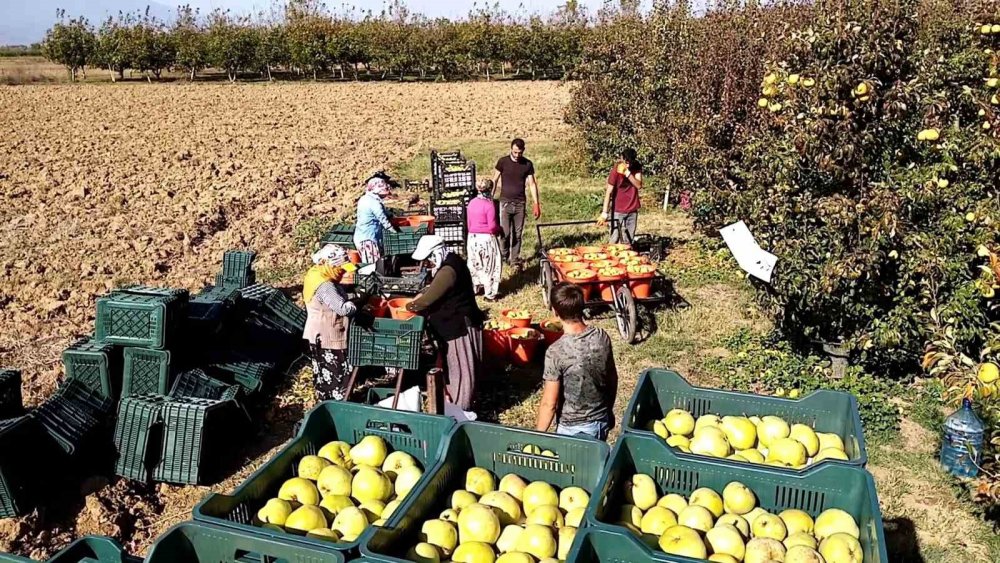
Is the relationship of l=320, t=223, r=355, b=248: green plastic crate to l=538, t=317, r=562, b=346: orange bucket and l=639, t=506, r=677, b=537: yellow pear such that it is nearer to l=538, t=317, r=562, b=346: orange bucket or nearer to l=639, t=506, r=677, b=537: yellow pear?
l=538, t=317, r=562, b=346: orange bucket

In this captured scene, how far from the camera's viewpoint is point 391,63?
5788 centimetres

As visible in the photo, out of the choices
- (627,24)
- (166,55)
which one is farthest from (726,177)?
(166,55)

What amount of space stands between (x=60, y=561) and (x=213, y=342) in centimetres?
464

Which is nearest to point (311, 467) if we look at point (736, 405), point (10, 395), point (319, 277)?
point (736, 405)

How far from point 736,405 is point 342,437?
89.8 inches

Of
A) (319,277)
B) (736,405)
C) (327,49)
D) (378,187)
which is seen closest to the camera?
(736,405)

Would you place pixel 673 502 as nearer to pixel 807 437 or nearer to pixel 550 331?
pixel 807 437

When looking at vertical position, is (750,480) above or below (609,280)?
above

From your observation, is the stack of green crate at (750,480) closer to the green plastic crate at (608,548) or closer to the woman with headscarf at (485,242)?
the green plastic crate at (608,548)

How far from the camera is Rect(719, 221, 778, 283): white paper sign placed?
7.70 meters

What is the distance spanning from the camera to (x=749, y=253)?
25.8 feet

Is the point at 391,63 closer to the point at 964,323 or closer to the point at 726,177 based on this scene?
the point at 726,177

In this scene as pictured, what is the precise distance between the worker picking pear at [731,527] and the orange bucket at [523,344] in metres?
4.67

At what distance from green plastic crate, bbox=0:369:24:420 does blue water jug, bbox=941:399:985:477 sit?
7462 mm
